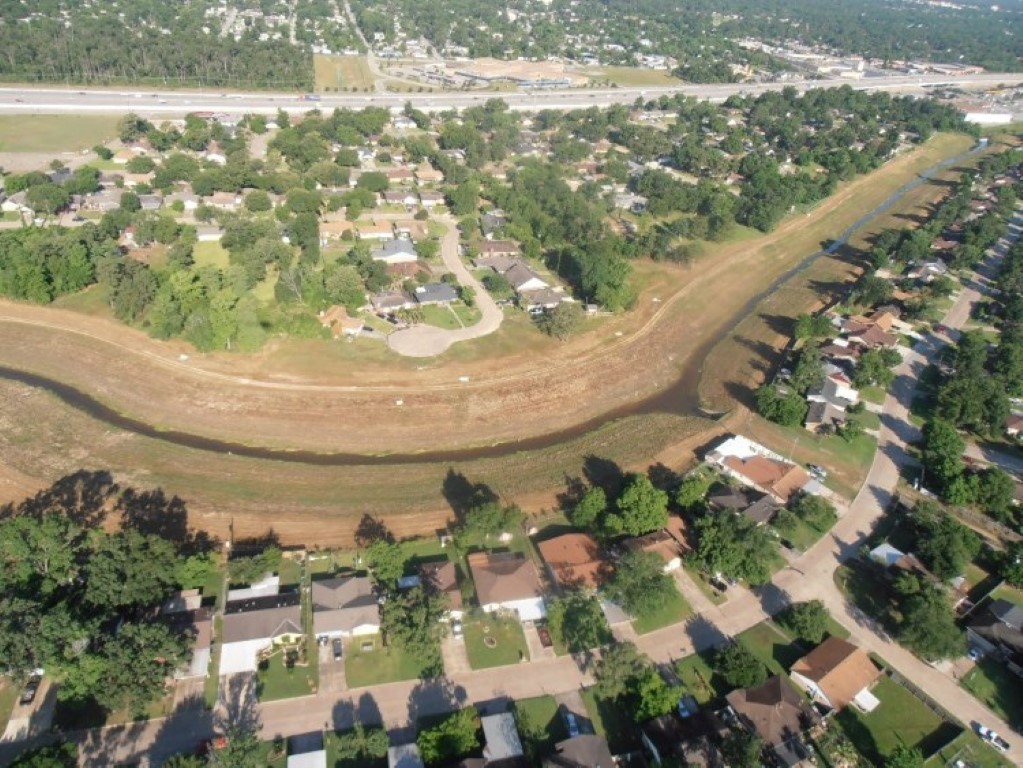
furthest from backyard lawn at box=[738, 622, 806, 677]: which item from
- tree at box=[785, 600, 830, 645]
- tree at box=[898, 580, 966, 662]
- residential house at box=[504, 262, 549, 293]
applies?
residential house at box=[504, 262, 549, 293]

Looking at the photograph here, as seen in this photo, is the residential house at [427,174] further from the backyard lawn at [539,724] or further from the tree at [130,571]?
the backyard lawn at [539,724]

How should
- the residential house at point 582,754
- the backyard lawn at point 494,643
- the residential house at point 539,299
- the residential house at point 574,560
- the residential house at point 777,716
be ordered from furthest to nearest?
the residential house at point 539,299
the residential house at point 574,560
the backyard lawn at point 494,643
the residential house at point 777,716
the residential house at point 582,754

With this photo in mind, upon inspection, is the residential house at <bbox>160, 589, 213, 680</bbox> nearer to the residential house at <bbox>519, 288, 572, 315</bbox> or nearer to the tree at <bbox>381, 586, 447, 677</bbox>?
the tree at <bbox>381, 586, 447, 677</bbox>

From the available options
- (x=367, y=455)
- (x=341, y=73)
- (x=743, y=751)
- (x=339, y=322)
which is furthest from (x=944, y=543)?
(x=341, y=73)

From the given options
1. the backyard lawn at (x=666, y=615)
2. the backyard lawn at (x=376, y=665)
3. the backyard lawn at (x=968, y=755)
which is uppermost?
the backyard lawn at (x=376, y=665)

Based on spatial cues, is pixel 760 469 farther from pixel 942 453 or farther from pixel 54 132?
pixel 54 132

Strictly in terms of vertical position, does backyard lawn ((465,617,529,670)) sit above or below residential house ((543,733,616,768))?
below

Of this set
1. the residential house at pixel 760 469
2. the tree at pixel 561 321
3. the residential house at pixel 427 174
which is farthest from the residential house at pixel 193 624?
the residential house at pixel 427 174
